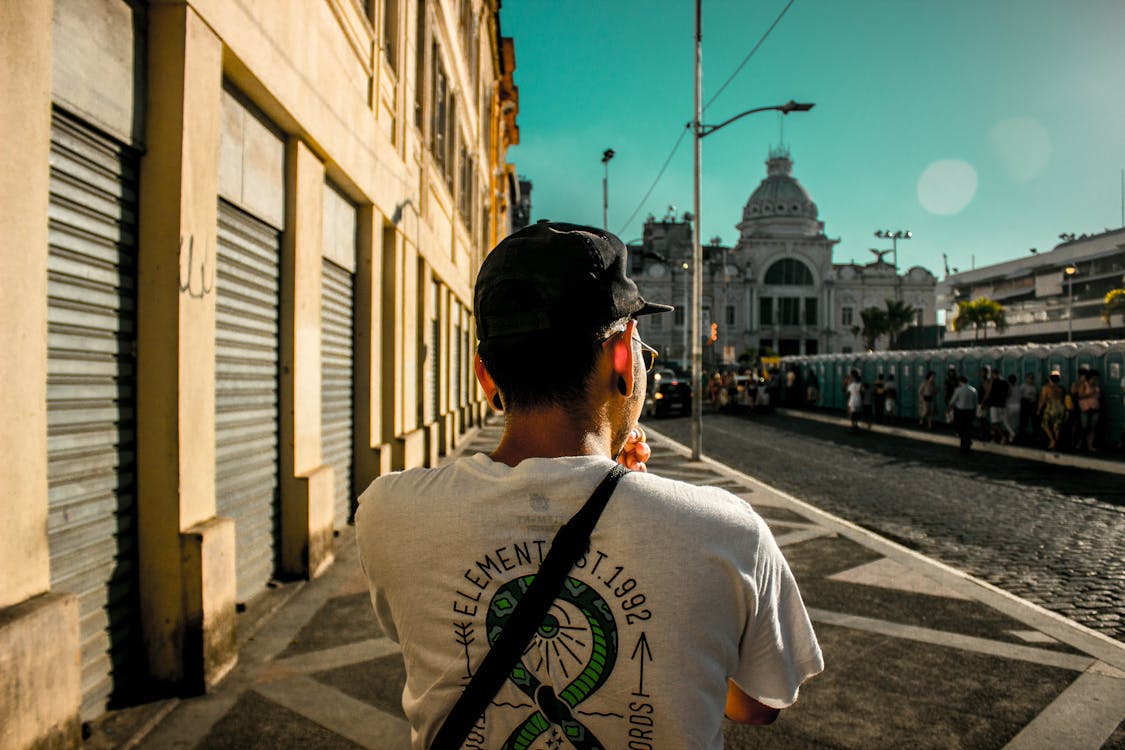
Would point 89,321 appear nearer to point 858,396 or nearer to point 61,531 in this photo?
point 61,531

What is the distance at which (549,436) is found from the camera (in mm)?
1319

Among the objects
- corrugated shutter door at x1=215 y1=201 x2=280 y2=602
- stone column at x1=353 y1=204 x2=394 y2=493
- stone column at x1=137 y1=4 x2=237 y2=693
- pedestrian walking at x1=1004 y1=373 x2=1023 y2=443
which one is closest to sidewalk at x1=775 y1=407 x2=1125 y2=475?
pedestrian walking at x1=1004 y1=373 x2=1023 y2=443

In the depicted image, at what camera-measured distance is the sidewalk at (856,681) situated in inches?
136

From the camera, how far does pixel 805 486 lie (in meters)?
11.2

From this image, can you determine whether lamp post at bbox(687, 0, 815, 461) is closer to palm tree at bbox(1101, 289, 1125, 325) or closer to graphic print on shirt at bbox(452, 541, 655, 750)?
graphic print on shirt at bbox(452, 541, 655, 750)

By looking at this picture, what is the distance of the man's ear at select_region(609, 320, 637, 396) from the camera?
4.45 ft

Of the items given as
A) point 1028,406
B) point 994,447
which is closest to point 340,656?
point 994,447

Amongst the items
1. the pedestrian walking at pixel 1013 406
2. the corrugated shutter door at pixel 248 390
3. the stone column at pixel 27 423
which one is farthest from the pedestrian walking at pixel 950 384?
the stone column at pixel 27 423

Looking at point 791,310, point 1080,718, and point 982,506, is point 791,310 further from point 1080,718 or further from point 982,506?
point 1080,718

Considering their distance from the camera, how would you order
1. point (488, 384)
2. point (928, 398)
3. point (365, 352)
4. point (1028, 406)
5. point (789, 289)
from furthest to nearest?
point (789, 289) → point (928, 398) → point (1028, 406) → point (365, 352) → point (488, 384)

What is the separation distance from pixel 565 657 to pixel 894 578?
5673 mm

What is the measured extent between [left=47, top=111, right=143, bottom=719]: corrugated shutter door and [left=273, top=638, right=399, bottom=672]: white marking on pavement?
0.83 metres

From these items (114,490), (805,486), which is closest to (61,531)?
(114,490)

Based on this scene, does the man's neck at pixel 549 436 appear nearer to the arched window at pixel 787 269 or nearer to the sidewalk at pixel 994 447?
the sidewalk at pixel 994 447
